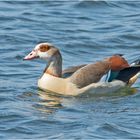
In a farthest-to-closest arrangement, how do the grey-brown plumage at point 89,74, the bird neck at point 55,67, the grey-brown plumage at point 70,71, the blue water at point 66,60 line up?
the bird neck at point 55,67 < the grey-brown plumage at point 70,71 < the grey-brown plumage at point 89,74 < the blue water at point 66,60

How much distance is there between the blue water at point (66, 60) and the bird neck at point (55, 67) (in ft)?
1.39

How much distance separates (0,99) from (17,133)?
2128mm

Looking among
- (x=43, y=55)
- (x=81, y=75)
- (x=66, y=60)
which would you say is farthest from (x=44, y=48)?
(x=66, y=60)

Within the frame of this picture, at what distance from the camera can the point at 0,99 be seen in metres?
15.3

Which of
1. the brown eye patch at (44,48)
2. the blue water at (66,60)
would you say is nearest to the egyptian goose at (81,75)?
the brown eye patch at (44,48)

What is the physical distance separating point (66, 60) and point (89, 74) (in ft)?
8.60

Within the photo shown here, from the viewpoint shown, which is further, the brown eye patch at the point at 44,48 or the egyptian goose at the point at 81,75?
the brown eye patch at the point at 44,48

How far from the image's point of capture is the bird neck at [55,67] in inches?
643

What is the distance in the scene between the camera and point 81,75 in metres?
15.9

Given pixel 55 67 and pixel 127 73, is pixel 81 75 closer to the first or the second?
pixel 55 67

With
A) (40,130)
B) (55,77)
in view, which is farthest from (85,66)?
(40,130)

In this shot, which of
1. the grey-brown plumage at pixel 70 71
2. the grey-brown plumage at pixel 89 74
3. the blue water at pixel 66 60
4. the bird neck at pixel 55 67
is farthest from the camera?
the bird neck at pixel 55 67

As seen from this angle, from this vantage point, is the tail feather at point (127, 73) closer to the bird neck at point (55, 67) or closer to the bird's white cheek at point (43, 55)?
the bird neck at point (55, 67)

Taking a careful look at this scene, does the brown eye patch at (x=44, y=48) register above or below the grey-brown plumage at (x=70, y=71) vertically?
above
